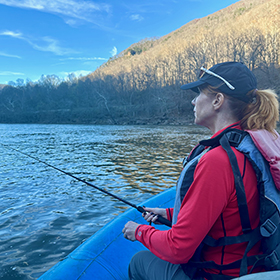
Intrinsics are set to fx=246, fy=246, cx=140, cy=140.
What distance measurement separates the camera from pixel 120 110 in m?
58.0

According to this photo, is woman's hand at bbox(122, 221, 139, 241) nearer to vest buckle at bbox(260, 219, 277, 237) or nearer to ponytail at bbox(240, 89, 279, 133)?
vest buckle at bbox(260, 219, 277, 237)

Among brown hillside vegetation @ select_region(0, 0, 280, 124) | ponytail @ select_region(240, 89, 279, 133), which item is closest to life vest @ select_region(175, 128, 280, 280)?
ponytail @ select_region(240, 89, 279, 133)

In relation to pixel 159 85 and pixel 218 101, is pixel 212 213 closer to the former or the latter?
pixel 218 101

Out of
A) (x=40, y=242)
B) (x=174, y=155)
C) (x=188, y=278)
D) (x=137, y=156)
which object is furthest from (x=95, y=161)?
(x=188, y=278)

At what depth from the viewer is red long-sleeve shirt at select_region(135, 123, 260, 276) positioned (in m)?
1.24

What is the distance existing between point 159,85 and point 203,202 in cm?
6575

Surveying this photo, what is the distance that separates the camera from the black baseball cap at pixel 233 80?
1505 mm

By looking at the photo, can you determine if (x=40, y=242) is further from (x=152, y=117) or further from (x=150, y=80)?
(x=150, y=80)

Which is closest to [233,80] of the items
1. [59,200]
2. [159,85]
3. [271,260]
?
[271,260]

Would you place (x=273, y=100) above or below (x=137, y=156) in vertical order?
above

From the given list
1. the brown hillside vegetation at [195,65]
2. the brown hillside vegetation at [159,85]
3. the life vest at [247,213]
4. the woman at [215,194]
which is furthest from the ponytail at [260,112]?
the brown hillside vegetation at [195,65]

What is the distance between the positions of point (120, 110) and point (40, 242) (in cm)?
5431

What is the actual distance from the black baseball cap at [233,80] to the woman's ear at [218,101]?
0.03 metres

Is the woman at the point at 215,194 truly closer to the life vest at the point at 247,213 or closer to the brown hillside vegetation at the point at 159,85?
the life vest at the point at 247,213
